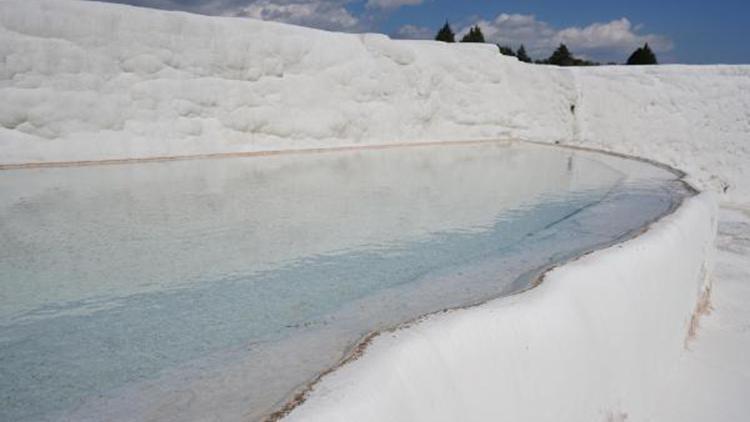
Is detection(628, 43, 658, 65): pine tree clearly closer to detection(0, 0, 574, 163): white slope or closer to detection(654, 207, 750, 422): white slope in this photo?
detection(0, 0, 574, 163): white slope

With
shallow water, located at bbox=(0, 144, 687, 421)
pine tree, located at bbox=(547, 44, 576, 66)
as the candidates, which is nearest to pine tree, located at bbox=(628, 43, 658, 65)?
pine tree, located at bbox=(547, 44, 576, 66)

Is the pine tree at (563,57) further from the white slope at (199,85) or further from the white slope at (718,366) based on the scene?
the white slope at (718,366)

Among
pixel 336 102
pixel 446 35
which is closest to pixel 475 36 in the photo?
pixel 446 35

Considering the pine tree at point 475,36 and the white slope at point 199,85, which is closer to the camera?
the white slope at point 199,85

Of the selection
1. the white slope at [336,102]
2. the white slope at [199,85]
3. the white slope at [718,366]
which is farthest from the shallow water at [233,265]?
the white slope at [718,366]

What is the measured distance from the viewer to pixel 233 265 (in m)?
3.39

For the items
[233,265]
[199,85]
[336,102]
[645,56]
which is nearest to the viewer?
[233,265]

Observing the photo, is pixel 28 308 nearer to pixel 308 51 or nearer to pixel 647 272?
pixel 647 272

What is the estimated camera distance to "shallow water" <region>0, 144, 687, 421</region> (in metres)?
2.06

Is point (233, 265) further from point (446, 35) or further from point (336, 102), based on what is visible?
point (446, 35)

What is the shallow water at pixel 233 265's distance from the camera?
6.76ft

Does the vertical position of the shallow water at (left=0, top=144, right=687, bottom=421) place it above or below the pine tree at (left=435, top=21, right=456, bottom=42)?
below

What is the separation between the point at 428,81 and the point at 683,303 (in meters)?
8.39

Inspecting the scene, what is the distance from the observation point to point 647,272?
3541 mm
